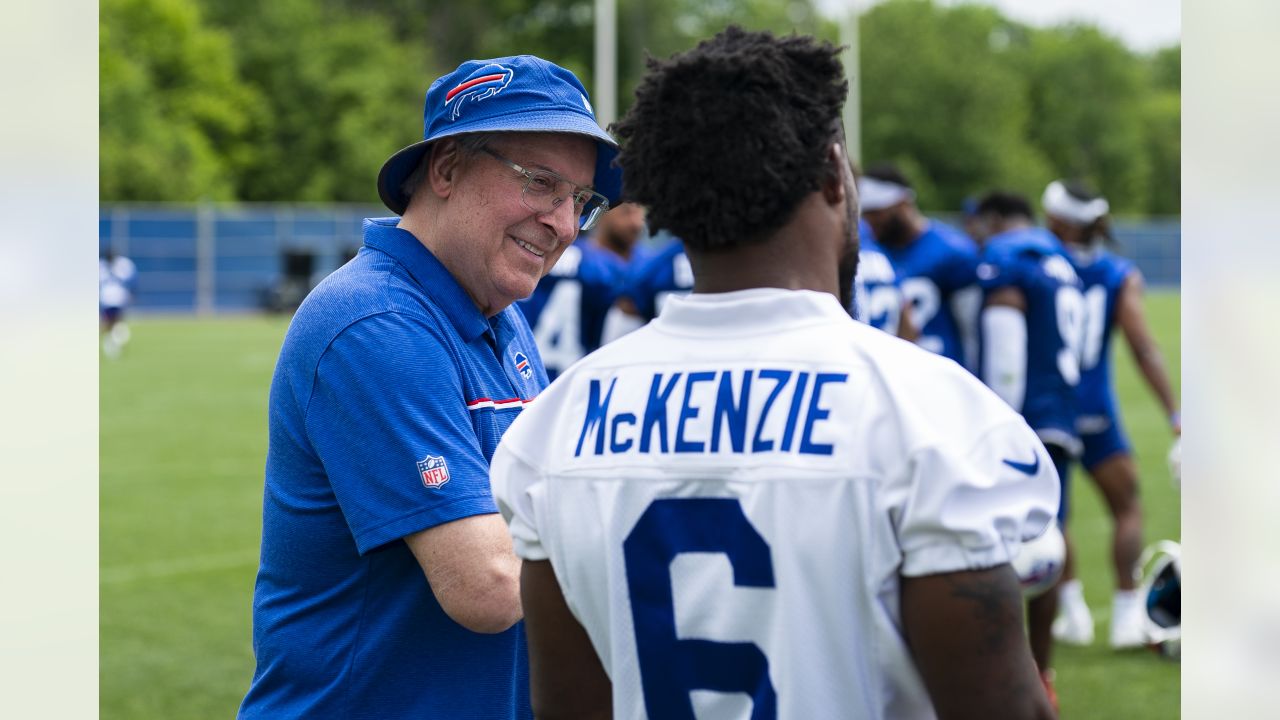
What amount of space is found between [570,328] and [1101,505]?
18.0 feet

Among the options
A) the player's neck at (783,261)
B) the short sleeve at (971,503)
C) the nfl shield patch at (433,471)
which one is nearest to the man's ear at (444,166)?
the nfl shield patch at (433,471)

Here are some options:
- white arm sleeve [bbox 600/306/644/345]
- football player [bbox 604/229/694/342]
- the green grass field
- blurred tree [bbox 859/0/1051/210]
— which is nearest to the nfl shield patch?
the green grass field

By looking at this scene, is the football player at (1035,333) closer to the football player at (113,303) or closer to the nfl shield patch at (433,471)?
the nfl shield patch at (433,471)

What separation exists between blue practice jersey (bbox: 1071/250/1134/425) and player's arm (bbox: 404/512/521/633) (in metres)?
6.15

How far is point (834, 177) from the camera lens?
1.84 meters

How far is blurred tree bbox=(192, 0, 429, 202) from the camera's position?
50750 millimetres

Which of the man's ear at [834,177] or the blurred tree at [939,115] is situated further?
the blurred tree at [939,115]

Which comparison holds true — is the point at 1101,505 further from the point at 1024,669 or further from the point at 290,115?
the point at 290,115

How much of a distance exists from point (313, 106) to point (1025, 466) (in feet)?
170

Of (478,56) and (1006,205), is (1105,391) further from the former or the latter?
(478,56)

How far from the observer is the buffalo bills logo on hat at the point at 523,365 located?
2.78 m

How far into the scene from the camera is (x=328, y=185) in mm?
50531

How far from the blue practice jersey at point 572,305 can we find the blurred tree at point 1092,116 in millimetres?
73466

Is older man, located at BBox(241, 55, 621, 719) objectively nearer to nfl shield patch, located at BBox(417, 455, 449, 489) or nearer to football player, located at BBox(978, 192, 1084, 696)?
nfl shield patch, located at BBox(417, 455, 449, 489)
